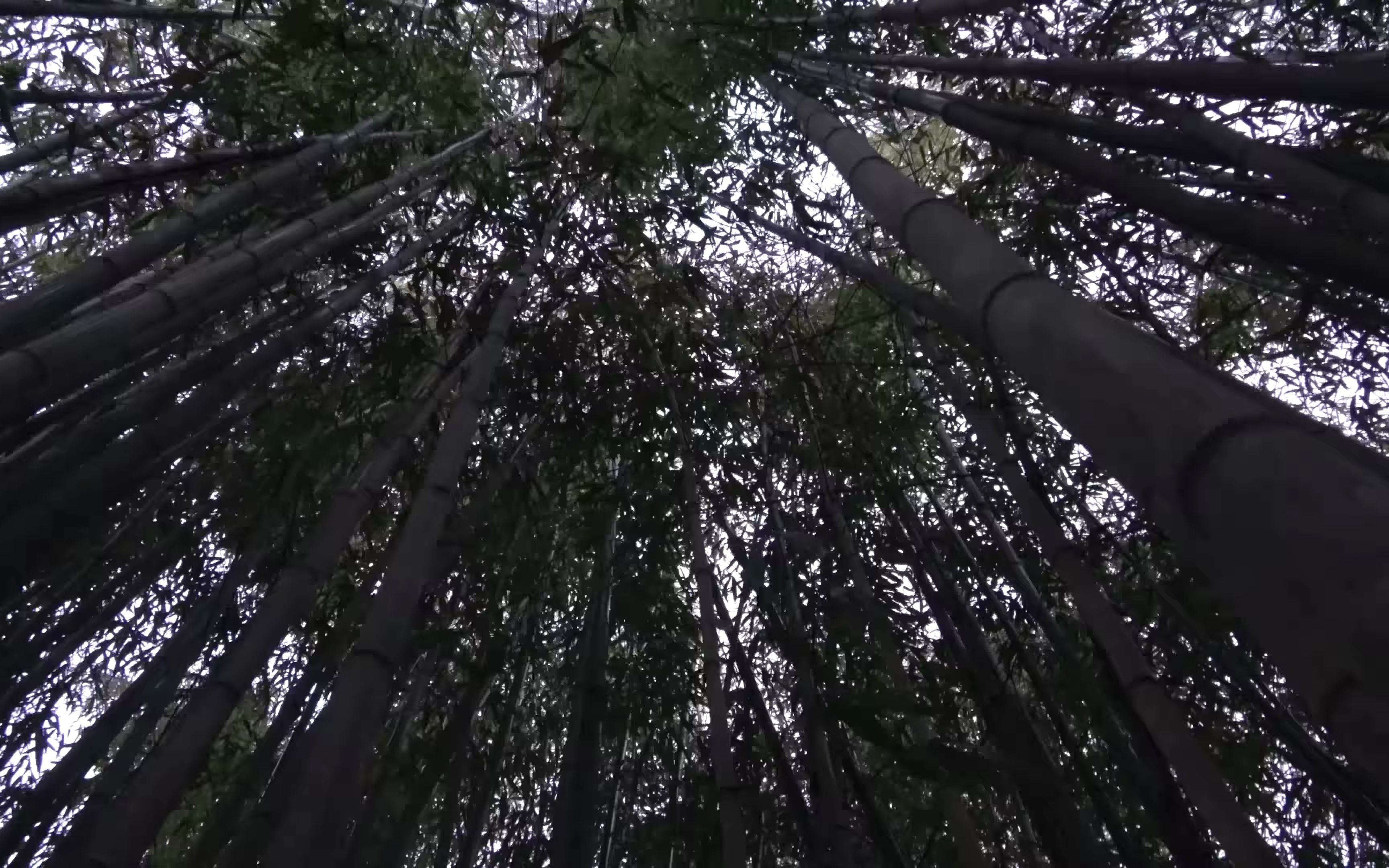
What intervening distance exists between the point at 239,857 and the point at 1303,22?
143 inches

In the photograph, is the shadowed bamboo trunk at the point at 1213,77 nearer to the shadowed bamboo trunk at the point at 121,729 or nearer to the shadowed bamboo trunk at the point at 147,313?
the shadowed bamboo trunk at the point at 147,313

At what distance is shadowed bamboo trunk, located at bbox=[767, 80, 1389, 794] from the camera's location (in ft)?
2.30

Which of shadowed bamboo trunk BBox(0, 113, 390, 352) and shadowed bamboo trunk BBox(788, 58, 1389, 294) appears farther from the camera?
shadowed bamboo trunk BBox(0, 113, 390, 352)

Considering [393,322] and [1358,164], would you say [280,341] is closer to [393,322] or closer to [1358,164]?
[393,322]

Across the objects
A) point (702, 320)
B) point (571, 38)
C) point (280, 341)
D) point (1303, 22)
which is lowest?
point (280, 341)

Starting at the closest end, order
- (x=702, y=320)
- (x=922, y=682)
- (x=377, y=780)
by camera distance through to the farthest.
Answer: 1. (x=377, y=780)
2. (x=922, y=682)
3. (x=702, y=320)

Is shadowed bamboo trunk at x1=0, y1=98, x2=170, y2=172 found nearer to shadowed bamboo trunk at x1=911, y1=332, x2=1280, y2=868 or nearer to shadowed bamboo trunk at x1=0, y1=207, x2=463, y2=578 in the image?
shadowed bamboo trunk at x1=0, y1=207, x2=463, y2=578

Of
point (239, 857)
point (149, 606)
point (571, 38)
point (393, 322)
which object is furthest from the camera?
point (149, 606)

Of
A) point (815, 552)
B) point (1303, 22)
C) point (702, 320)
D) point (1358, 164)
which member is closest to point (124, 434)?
point (815, 552)

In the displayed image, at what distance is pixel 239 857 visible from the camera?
180 centimetres

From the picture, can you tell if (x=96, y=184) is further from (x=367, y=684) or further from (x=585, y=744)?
(x=585, y=744)

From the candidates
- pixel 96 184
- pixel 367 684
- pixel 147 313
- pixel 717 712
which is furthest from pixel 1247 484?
pixel 96 184

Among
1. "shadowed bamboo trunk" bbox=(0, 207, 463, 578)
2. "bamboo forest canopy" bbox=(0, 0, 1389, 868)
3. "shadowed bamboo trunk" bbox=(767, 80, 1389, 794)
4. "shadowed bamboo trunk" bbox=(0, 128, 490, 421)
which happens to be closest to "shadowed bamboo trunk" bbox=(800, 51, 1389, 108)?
"bamboo forest canopy" bbox=(0, 0, 1389, 868)

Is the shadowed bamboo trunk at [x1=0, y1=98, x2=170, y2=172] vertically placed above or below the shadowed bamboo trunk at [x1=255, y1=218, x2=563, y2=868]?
above
